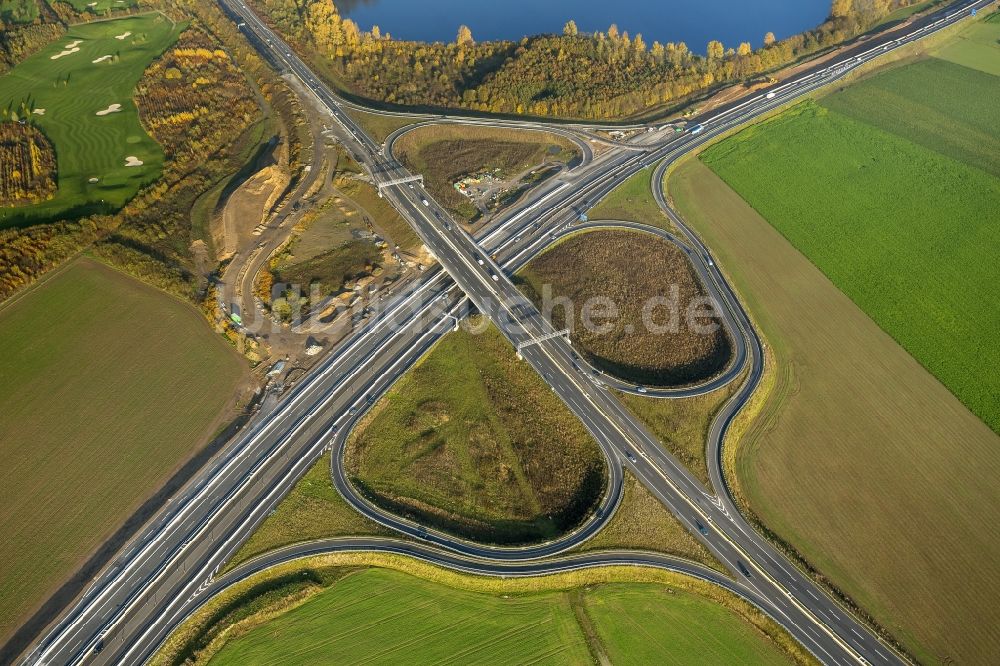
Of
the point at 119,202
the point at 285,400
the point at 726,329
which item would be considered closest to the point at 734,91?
the point at 726,329

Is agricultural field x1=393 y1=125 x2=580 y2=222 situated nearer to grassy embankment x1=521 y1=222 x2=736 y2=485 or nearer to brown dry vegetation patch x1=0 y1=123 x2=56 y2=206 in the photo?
grassy embankment x1=521 y1=222 x2=736 y2=485

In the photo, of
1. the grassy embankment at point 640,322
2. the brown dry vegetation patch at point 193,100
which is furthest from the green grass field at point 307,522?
the brown dry vegetation patch at point 193,100

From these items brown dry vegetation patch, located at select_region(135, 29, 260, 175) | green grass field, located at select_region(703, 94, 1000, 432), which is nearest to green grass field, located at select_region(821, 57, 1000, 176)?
green grass field, located at select_region(703, 94, 1000, 432)

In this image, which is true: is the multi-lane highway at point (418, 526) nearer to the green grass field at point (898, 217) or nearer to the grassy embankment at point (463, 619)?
the grassy embankment at point (463, 619)

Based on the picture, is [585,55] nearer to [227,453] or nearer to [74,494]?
[227,453]

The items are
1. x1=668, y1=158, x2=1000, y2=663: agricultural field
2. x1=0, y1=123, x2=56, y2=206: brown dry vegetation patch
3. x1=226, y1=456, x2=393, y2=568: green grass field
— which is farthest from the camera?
x1=0, y1=123, x2=56, y2=206: brown dry vegetation patch

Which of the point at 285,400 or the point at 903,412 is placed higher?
the point at 903,412
